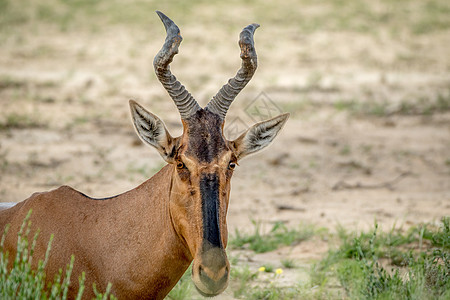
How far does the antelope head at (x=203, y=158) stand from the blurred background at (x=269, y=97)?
3178mm

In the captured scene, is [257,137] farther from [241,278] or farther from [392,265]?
[392,265]

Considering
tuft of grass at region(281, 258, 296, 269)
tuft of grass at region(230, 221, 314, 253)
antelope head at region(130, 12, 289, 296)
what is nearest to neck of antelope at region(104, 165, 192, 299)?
antelope head at region(130, 12, 289, 296)

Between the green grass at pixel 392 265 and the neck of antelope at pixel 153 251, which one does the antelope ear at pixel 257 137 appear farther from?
the green grass at pixel 392 265

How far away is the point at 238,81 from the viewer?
557 cm

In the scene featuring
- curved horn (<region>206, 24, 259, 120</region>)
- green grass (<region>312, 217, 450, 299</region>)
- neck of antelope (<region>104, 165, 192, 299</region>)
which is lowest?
green grass (<region>312, 217, 450, 299</region>)

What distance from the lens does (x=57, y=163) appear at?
11.0 m

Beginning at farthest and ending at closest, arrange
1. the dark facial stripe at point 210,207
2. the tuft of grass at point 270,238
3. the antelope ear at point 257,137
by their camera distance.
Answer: the tuft of grass at point 270,238 → the antelope ear at point 257,137 → the dark facial stripe at point 210,207

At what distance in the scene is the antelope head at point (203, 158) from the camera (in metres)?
4.70

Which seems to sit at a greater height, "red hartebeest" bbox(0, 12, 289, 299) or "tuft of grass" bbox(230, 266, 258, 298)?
"red hartebeest" bbox(0, 12, 289, 299)

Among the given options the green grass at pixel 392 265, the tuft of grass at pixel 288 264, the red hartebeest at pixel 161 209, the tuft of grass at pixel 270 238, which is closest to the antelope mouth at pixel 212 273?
the red hartebeest at pixel 161 209

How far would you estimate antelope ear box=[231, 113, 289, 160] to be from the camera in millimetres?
5512

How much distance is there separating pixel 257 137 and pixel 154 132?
2.92 ft

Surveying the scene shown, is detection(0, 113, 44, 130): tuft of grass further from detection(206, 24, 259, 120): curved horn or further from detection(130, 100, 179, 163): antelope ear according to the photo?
detection(206, 24, 259, 120): curved horn

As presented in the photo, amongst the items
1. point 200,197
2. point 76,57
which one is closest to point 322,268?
point 200,197
